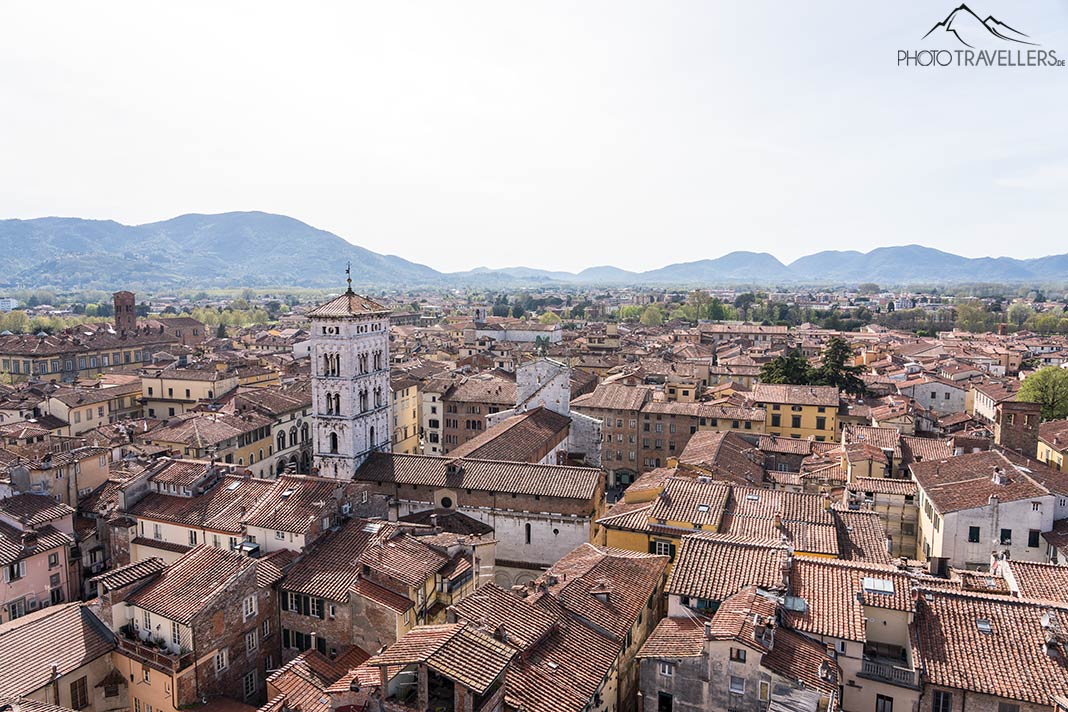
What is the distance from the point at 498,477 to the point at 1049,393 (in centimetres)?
5492

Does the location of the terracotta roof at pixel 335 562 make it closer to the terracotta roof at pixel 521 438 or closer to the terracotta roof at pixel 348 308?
the terracotta roof at pixel 521 438

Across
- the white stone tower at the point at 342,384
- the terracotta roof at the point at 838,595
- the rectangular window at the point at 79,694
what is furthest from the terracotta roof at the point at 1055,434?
the rectangular window at the point at 79,694

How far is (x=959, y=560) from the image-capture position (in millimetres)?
31938

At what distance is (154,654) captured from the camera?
25.1 meters

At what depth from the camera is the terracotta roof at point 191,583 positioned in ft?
84.1

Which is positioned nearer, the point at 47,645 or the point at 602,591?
the point at 47,645

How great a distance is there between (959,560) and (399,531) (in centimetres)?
2492

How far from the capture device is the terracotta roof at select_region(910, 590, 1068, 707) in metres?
19.7

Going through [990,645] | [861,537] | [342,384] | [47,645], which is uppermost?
[342,384]

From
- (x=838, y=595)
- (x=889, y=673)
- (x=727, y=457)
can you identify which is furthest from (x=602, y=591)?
(x=727, y=457)

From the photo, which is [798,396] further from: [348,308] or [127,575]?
[127,575]

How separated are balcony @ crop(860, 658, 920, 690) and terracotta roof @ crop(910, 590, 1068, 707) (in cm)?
38

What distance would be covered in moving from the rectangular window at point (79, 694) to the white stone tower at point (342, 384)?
18256 millimetres

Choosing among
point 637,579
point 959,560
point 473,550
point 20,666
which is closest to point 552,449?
point 473,550
